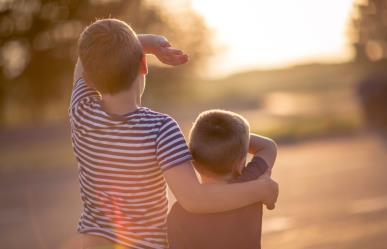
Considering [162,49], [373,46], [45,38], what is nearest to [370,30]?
[373,46]

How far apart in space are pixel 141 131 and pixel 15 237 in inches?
274

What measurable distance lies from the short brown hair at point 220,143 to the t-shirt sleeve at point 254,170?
0.06 meters

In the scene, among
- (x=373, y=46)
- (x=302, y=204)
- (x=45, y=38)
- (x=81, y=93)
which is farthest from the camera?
(x=45, y=38)

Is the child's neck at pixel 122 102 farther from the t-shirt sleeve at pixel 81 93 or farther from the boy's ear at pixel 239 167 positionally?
the boy's ear at pixel 239 167

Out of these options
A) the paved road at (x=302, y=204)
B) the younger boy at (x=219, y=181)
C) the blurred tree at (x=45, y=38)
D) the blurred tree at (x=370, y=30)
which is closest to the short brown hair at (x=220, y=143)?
the younger boy at (x=219, y=181)

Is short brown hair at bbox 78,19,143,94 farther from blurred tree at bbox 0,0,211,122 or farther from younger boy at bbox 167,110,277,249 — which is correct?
Result: blurred tree at bbox 0,0,211,122

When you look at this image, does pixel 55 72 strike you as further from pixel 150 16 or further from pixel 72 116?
pixel 72 116

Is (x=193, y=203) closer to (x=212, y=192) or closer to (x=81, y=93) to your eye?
(x=212, y=192)

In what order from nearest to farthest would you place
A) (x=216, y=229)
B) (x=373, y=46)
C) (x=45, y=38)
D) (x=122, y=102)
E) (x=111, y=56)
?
(x=111, y=56), (x=122, y=102), (x=216, y=229), (x=373, y=46), (x=45, y=38)

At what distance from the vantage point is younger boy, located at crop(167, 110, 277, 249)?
2.77 metres

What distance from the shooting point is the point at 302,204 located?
1055 centimetres

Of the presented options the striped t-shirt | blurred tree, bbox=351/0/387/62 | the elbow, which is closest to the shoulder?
the striped t-shirt

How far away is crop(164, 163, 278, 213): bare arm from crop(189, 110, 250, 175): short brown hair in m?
0.10

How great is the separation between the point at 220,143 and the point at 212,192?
18 centimetres
